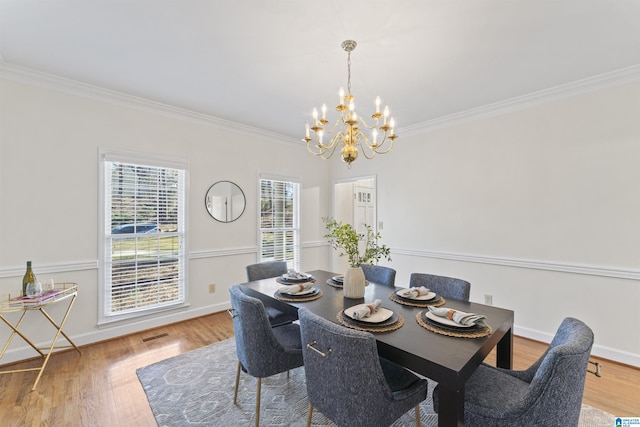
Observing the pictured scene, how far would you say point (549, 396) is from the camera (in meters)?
1.12

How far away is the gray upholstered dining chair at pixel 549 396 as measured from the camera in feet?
3.62

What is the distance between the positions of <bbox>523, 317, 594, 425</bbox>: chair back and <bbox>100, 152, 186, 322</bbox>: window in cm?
361

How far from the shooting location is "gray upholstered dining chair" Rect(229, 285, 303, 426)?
5.56 ft

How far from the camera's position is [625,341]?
2574mm

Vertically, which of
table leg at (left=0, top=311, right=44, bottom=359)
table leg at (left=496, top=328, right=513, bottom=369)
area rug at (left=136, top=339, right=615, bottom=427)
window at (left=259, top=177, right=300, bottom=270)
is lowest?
area rug at (left=136, top=339, right=615, bottom=427)

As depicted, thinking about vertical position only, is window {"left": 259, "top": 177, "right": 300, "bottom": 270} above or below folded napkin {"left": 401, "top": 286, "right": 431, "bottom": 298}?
above

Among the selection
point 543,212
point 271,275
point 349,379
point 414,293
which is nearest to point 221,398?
point 271,275

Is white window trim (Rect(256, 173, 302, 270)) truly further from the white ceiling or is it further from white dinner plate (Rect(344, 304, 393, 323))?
white dinner plate (Rect(344, 304, 393, 323))

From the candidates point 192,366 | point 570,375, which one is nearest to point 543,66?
point 570,375

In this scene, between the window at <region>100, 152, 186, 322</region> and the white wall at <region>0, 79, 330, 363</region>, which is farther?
the window at <region>100, 152, 186, 322</region>

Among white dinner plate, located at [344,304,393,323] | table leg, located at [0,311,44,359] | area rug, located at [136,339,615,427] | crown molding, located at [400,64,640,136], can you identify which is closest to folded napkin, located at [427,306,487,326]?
white dinner plate, located at [344,304,393,323]

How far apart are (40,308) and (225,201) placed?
6.98ft

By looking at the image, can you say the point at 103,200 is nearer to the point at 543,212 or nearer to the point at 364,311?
the point at 364,311

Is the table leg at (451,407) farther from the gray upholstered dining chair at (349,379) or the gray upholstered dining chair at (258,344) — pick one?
→ the gray upholstered dining chair at (258,344)
